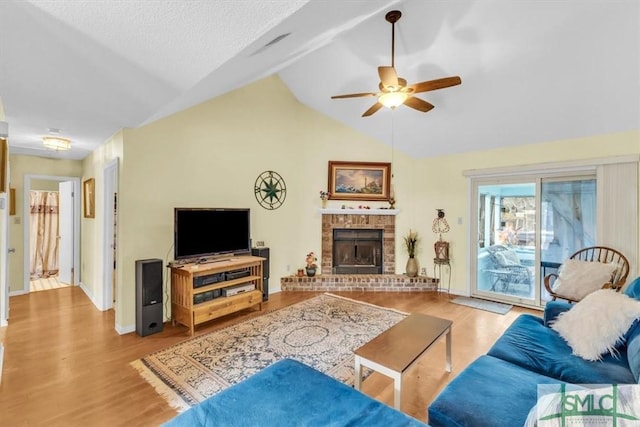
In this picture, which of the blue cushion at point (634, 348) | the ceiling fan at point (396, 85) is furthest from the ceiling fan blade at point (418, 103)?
the blue cushion at point (634, 348)

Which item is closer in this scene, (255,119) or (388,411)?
(388,411)

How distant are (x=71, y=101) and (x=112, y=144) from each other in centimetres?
111

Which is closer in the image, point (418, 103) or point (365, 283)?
point (418, 103)

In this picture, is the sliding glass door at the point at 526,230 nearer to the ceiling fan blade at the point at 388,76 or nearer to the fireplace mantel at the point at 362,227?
the fireplace mantel at the point at 362,227

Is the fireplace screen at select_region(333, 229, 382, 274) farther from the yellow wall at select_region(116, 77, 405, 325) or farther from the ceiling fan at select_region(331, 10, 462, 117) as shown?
the ceiling fan at select_region(331, 10, 462, 117)

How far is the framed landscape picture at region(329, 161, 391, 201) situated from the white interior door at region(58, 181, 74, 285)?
15.2ft

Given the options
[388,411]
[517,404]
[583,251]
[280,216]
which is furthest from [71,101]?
[583,251]

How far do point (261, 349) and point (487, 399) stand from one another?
78.3 inches

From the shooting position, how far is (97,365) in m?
2.51

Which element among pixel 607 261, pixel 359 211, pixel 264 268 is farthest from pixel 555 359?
pixel 359 211

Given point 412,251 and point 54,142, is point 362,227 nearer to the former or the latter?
point 412,251

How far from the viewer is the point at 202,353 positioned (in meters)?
2.69

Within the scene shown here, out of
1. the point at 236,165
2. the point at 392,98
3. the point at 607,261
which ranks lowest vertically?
the point at 607,261

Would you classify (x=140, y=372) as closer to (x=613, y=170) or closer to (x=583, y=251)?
(x=583, y=251)
